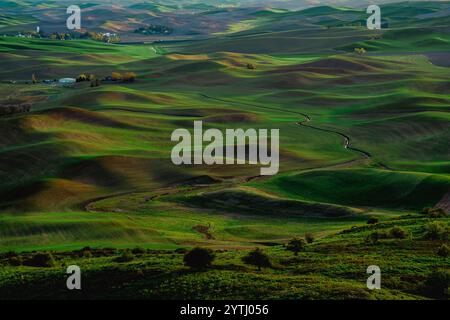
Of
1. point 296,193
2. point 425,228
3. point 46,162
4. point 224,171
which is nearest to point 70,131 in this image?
point 46,162

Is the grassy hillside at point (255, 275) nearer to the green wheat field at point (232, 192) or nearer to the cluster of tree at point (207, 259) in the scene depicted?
the green wheat field at point (232, 192)

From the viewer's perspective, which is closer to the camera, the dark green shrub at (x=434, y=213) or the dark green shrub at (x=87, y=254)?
the dark green shrub at (x=87, y=254)

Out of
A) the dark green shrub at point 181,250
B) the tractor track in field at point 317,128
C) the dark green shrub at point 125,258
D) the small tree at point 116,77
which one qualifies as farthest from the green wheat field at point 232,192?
the small tree at point 116,77

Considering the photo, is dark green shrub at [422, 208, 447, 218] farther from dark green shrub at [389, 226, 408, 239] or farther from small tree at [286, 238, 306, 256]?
small tree at [286, 238, 306, 256]

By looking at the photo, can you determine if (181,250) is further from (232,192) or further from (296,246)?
(232,192)

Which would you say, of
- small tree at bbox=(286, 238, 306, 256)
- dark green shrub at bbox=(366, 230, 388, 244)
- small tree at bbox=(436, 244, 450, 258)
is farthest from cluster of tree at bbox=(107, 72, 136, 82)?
small tree at bbox=(436, 244, 450, 258)

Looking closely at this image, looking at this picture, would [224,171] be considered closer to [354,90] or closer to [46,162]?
[46,162]
